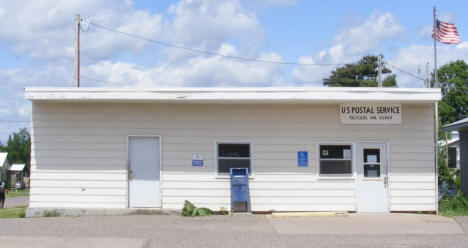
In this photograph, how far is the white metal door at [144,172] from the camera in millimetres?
13492

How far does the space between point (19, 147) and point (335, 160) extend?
81858 millimetres

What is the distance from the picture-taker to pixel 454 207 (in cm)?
1479

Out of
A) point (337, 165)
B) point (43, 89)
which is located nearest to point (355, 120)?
point (337, 165)

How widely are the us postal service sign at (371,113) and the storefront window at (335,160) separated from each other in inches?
29.0

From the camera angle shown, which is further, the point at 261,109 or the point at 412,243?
the point at 261,109

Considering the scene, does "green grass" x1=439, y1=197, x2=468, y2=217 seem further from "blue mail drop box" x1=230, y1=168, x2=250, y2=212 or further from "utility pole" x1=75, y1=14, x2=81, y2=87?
"utility pole" x1=75, y1=14, x2=81, y2=87

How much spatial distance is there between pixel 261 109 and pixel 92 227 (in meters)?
5.13

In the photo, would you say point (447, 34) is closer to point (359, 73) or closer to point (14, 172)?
point (359, 73)

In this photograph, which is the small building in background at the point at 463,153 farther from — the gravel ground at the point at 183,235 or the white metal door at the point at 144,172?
the white metal door at the point at 144,172

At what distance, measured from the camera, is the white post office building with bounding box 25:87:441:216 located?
13.5 meters

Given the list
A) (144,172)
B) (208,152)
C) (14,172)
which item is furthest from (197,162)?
(14,172)

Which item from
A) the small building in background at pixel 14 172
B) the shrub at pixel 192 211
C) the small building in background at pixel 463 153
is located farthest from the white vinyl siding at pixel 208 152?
the small building in background at pixel 14 172

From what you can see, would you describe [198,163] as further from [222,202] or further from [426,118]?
[426,118]

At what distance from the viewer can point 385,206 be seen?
13.6m
